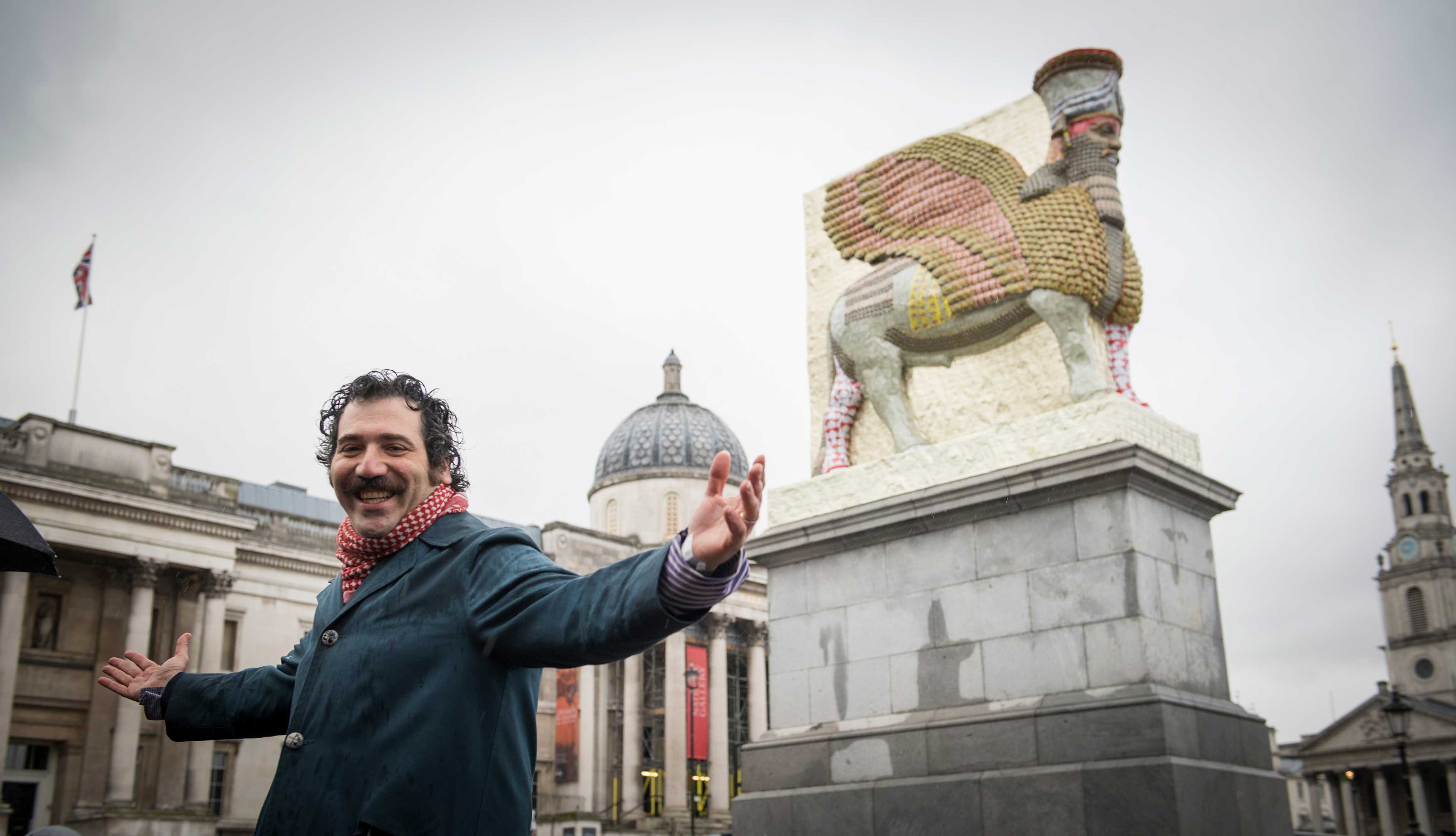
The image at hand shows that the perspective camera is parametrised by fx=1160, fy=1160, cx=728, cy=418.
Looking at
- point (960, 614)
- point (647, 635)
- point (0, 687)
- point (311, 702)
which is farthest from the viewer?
point (0, 687)

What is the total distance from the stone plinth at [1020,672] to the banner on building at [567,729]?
35943 millimetres

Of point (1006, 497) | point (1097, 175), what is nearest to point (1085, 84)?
point (1097, 175)

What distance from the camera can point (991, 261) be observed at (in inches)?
478

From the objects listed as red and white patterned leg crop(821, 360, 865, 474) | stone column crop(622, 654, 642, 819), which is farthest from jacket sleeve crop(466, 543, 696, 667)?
stone column crop(622, 654, 642, 819)

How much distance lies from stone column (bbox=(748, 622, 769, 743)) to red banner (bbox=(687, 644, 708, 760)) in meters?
2.59

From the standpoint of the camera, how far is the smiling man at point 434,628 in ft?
9.89

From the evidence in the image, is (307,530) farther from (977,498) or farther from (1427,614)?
(1427,614)

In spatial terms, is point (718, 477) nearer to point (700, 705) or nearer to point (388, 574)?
point (388, 574)

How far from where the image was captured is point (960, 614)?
431 inches

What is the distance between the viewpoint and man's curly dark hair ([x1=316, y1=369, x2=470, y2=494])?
393 cm

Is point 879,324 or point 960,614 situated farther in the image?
point 879,324

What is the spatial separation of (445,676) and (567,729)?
1779 inches

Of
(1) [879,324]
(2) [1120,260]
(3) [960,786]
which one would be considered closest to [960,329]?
(1) [879,324]

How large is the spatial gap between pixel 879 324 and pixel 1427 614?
4299 inches
